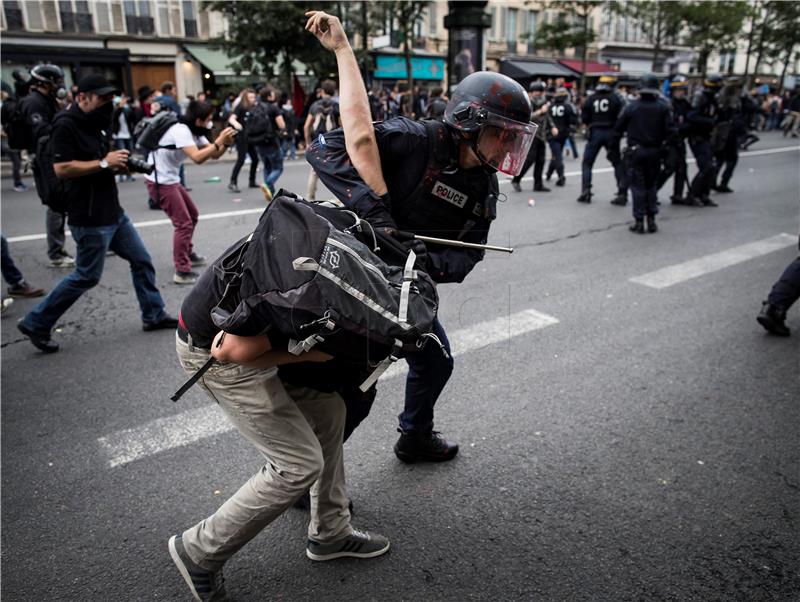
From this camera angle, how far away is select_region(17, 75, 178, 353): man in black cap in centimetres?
413

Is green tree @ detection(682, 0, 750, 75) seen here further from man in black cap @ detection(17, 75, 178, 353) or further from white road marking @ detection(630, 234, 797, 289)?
man in black cap @ detection(17, 75, 178, 353)

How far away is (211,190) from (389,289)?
10091 mm

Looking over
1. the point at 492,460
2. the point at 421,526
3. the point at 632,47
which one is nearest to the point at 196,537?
the point at 421,526

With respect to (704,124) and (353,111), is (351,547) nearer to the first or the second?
(353,111)

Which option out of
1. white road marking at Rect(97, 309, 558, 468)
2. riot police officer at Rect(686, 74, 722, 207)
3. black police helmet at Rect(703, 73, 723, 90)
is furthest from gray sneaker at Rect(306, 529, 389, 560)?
black police helmet at Rect(703, 73, 723, 90)

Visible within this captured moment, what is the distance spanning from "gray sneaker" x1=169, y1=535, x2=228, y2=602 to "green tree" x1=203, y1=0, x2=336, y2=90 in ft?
61.3

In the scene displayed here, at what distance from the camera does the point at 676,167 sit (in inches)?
358

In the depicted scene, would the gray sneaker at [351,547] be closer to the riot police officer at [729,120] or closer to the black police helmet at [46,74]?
the black police helmet at [46,74]

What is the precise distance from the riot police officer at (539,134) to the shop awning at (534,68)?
80.6 feet

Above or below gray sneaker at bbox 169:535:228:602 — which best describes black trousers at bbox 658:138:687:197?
above

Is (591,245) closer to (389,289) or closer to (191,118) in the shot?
(191,118)

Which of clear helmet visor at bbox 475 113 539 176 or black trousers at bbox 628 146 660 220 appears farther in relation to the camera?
black trousers at bbox 628 146 660 220

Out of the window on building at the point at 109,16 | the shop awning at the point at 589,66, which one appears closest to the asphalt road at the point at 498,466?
the window on building at the point at 109,16

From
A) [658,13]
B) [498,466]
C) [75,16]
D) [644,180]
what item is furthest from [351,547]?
[658,13]
